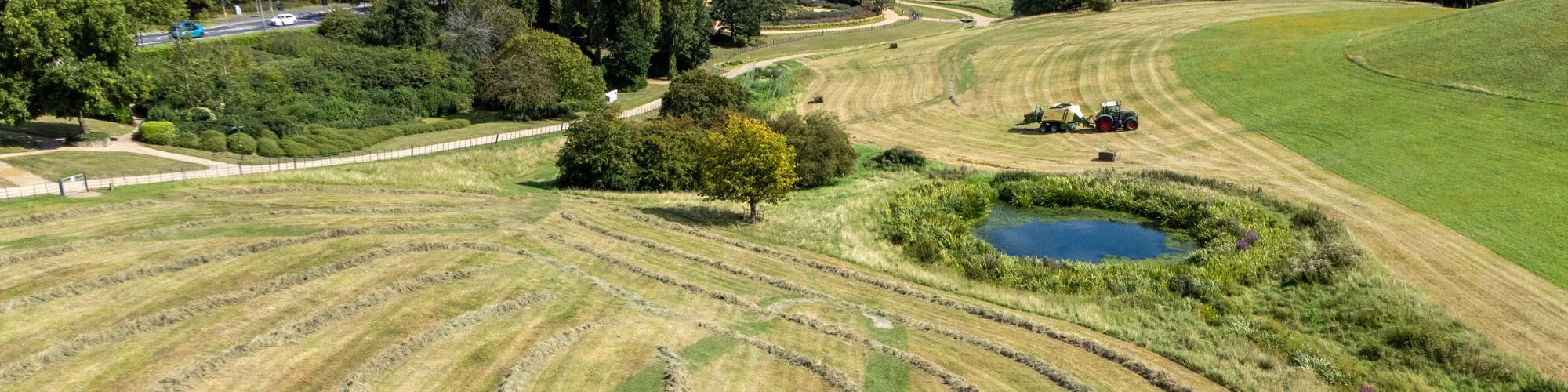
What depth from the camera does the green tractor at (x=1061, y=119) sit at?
6419cm

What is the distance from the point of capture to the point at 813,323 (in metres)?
27.7

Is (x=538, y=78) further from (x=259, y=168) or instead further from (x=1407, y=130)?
(x=1407, y=130)

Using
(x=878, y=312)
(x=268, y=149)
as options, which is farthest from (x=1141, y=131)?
(x=268, y=149)

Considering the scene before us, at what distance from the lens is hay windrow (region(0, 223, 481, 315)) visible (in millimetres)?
25062

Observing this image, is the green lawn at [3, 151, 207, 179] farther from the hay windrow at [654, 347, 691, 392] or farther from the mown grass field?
the hay windrow at [654, 347, 691, 392]

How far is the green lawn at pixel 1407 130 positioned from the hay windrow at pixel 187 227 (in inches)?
1818

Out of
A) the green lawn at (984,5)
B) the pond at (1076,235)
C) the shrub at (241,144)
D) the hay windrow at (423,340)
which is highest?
the green lawn at (984,5)

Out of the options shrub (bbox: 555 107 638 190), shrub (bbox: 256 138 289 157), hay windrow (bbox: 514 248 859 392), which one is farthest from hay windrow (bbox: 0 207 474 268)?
shrub (bbox: 256 138 289 157)

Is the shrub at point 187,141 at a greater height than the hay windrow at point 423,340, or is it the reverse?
the shrub at point 187,141

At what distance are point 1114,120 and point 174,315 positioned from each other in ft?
188

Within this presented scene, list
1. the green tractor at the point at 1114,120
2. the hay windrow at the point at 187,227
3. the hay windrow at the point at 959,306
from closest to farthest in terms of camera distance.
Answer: the hay windrow at the point at 959,306 → the hay windrow at the point at 187,227 → the green tractor at the point at 1114,120

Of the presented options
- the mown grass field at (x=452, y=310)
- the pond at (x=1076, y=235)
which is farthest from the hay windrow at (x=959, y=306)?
the pond at (x=1076, y=235)

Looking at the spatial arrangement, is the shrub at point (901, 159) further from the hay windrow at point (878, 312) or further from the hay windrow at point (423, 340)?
the hay windrow at point (423, 340)

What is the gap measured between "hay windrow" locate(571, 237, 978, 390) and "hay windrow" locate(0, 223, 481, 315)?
23.8 ft
